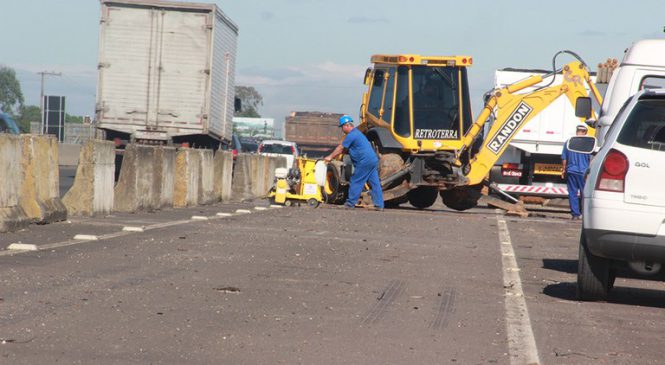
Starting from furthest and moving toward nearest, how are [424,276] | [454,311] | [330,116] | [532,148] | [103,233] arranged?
[330,116] → [532,148] → [103,233] → [424,276] → [454,311]

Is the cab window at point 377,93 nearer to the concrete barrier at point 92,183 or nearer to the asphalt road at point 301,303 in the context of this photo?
the concrete barrier at point 92,183

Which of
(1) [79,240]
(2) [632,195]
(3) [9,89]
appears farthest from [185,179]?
(3) [9,89]

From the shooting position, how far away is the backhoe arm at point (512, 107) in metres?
24.6

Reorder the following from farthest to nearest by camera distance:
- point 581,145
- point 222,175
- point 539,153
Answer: point 539,153
point 222,175
point 581,145

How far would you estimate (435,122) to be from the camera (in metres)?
24.6

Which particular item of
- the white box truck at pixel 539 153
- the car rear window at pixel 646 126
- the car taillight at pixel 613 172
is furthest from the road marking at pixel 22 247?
the white box truck at pixel 539 153

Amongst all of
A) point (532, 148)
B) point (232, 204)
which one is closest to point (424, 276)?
point (232, 204)

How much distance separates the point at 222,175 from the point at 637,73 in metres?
13.5

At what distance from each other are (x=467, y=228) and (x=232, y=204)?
28.4ft

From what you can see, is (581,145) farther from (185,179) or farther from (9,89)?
(9,89)

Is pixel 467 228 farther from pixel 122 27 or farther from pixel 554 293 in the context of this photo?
pixel 122 27

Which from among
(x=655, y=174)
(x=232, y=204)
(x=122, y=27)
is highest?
(x=122, y=27)

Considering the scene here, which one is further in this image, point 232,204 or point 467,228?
point 232,204

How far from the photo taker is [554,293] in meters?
10.7
